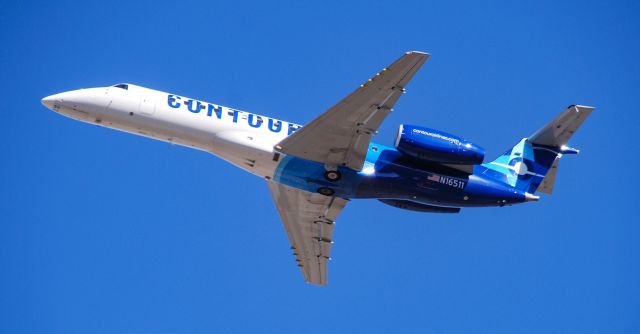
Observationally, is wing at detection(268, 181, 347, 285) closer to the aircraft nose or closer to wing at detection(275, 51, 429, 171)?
wing at detection(275, 51, 429, 171)

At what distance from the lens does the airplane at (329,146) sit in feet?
105

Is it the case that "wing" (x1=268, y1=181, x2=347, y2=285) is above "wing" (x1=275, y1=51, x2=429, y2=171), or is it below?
below

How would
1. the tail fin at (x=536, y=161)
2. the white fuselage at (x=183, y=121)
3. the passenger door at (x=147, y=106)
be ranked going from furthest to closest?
the tail fin at (x=536, y=161), the passenger door at (x=147, y=106), the white fuselage at (x=183, y=121)

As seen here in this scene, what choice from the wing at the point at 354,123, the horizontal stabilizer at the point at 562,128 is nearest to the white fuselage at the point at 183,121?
the wing at the point at 354,123

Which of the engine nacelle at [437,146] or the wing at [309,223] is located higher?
the engine nacelle at [437,146]

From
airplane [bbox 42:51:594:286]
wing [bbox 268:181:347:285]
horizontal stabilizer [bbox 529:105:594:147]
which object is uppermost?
horizontal stabilizer [bbox 529:105:594:147]

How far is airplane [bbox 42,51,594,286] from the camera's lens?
1264 inches

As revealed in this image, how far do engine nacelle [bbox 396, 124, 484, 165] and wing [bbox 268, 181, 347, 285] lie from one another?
16.7ft

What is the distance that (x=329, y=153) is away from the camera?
32.6 metres

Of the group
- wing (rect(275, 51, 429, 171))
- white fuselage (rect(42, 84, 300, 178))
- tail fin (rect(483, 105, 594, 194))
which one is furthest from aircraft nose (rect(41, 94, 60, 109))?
tail fin (rect(483, 105, 594, 194))

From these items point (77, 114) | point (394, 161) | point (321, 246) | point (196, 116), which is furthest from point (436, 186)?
point (77, 114)

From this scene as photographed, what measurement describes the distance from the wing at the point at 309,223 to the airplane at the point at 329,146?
650 mm

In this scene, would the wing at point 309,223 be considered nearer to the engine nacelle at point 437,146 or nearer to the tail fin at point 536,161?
the engine nacelle at point 437,146

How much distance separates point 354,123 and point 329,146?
1.48m
